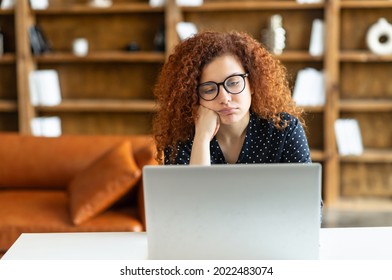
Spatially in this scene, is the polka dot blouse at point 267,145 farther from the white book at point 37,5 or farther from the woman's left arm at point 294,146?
the white book at point 37,5

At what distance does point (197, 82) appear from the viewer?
79.5 inches

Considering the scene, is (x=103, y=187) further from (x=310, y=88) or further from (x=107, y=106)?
(x=310, y=88)

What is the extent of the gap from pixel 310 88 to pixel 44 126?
200 centimetres

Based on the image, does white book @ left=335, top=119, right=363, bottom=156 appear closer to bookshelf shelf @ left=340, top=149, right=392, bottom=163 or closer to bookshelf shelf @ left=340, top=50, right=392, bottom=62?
bookshelf shelf @ left=340, top=149, right=392, bottom=163

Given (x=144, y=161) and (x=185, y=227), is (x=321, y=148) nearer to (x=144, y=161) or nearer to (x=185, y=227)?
(x=144, y=161)

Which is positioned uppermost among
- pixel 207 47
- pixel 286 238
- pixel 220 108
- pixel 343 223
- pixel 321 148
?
pixel 207 47

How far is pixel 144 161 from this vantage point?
10.7 ft

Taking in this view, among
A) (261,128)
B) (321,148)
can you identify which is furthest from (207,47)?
(321,148)

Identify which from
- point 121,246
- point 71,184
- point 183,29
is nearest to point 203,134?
point 121,246

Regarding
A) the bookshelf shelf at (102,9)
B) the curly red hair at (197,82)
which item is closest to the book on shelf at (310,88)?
the bookshelf shelf at (102,9)

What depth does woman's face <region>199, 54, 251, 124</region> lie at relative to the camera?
1946 millimetres

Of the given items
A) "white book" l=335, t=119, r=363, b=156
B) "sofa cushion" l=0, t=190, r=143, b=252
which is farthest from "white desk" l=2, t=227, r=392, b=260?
"white book" l=335, t=119, r=363, b=156

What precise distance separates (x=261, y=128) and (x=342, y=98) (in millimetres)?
2961

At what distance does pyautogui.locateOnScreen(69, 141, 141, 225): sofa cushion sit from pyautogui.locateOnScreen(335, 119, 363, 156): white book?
1994 millimetres
